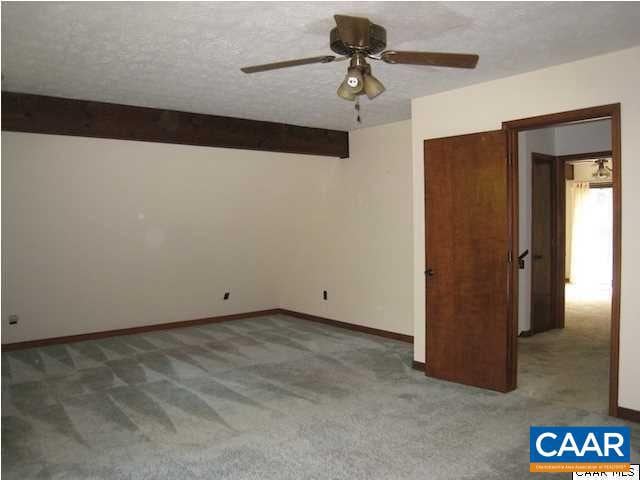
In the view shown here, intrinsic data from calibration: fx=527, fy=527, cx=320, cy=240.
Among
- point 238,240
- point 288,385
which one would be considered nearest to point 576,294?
point 238,240

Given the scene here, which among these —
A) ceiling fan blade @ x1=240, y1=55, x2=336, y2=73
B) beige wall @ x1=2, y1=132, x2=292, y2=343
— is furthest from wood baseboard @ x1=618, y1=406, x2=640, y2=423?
beige wall @ x1=2, y1=132, x2=292, y2=343

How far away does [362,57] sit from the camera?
9.34 feet

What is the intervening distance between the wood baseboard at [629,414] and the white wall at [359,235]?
2510 millimetres

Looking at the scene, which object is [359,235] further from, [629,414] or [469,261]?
[629,414]

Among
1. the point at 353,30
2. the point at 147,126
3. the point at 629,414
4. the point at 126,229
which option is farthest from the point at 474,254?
the point at 126,229

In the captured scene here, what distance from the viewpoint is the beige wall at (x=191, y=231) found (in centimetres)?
514

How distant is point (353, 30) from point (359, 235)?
3846 millimetres

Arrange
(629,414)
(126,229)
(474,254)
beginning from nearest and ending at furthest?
(629,414), (474,254), (126,229)

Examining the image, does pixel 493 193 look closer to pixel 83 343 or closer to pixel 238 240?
pixel 238 240

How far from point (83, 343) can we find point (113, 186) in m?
1.91

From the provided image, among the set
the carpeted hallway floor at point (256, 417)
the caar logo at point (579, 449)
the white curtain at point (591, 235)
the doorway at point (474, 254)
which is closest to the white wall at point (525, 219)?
the carpeted hallway floor at point (256, 417)

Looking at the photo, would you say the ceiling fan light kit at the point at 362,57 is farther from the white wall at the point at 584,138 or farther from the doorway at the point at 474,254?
→ the white wall at the point at 584,138

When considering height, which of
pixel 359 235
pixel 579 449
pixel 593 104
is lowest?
pixel 579 449

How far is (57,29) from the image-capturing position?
2.89 metres
